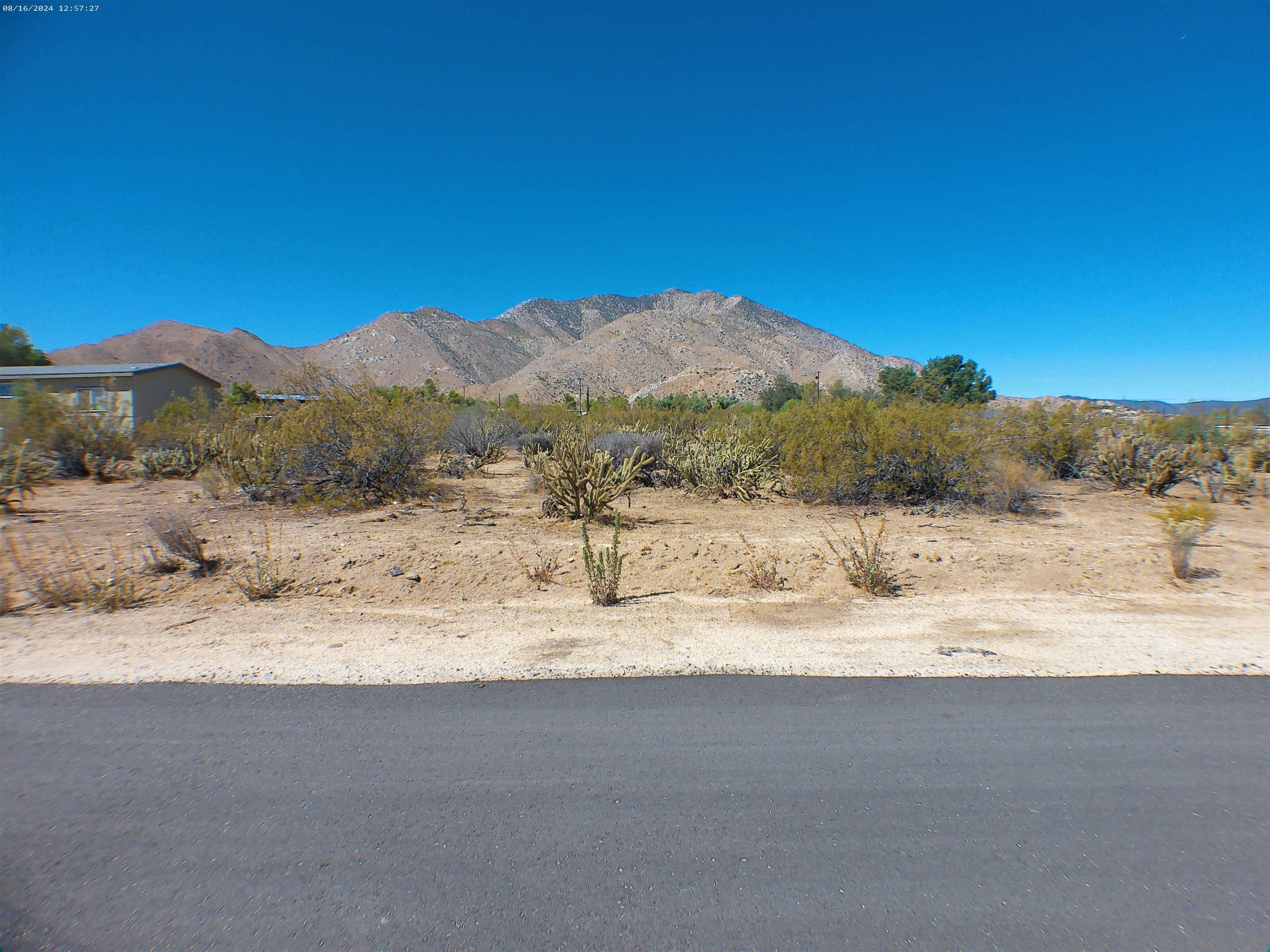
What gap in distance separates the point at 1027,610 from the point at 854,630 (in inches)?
91.6

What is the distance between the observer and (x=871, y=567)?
805 cm

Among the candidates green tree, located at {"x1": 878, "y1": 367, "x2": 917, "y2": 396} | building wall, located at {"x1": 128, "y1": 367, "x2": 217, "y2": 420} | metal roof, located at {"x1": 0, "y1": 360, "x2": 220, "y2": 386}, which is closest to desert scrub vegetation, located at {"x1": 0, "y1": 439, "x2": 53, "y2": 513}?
building wall, located at {"x1": 128, "y1": 367, "x2": 217, "y2": 420}

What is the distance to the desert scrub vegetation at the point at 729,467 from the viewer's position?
1508 cm

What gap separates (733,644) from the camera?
19.3 ft

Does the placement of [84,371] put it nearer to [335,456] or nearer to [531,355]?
[335,456]

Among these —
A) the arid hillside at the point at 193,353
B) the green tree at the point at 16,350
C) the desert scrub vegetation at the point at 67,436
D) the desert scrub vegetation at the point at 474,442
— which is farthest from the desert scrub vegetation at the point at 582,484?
the arid hillside at the point at 193,353

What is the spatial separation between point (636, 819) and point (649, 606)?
4.16 m

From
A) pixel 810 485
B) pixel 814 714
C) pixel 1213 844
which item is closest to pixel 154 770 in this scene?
pixel 814 714

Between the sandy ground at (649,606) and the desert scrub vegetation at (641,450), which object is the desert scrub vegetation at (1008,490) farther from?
the desert scrub vegetation at (641,450)

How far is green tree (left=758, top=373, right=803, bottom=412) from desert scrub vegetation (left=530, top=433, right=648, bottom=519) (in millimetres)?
40554

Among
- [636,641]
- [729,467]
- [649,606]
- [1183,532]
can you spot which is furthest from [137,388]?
[1183,532]

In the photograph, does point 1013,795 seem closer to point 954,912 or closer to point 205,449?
point 954,912

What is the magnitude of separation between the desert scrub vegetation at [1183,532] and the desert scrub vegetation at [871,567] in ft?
12.0

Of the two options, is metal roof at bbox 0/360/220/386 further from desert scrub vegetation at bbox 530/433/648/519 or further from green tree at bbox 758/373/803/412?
green tree at bbox 758/373/803/412
